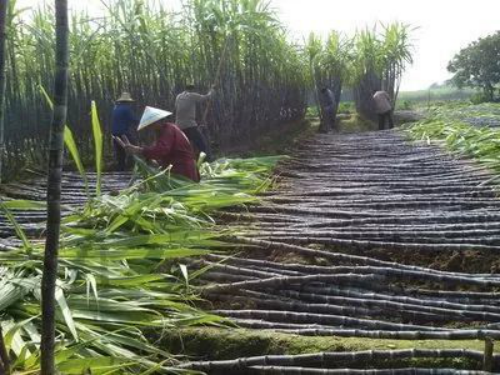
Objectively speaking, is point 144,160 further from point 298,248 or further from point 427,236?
point 427,236

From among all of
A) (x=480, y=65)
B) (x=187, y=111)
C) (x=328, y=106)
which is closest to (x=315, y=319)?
(x=187, y=111)

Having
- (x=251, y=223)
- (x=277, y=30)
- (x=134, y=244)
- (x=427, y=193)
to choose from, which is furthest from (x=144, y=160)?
(x=277, y=30)

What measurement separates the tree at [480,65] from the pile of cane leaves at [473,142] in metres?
16.8

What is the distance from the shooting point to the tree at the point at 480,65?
24375 millimetres

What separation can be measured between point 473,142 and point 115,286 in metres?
4.81

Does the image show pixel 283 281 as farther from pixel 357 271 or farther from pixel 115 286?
pixel 115 286

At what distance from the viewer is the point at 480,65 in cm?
2484

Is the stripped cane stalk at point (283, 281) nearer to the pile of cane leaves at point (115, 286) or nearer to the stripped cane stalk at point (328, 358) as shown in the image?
the pile of cane leaves at point (115, 286)

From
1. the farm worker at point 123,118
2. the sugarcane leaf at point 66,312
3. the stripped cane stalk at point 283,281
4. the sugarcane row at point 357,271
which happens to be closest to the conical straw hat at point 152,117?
the sugarcane row at point 357,271

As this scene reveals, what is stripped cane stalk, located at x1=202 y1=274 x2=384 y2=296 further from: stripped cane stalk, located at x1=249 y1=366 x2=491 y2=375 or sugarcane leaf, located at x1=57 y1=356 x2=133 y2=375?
sugarcane leaf, located at x1=57 y1=356 x2=133 y2=375

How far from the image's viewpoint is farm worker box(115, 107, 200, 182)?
416 centimetres

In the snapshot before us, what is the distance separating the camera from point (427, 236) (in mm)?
3186

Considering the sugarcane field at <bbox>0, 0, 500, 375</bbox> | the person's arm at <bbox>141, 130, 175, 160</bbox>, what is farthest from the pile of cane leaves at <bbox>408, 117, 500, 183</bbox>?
the person's arm at <bbox>141, 130, 175, 160</bbox>

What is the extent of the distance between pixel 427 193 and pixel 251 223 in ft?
5.08
